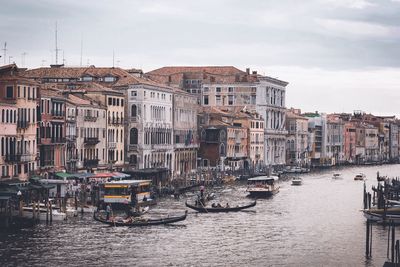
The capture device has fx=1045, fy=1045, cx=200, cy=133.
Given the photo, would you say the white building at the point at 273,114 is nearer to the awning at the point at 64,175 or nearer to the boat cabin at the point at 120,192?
the awning at the point at 64,175

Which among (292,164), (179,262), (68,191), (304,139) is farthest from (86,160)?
(304,139)

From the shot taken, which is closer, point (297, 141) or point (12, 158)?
point (12, 158)

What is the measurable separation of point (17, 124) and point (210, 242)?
15.0 meters

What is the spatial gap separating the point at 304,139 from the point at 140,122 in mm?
57374

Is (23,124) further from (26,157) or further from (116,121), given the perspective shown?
(116,121)

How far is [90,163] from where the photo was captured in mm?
64188

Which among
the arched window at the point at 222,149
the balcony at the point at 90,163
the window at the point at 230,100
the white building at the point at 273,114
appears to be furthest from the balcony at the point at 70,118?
the white building at the point at 273,114

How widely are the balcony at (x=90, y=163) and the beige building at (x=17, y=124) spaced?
8.81m

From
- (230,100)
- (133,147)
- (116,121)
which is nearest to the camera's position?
(116,121)

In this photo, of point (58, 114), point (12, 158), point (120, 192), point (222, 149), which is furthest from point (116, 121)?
point (222, 149)

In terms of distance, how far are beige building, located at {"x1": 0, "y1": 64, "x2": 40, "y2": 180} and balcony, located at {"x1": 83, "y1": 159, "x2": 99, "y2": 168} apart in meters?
8.81

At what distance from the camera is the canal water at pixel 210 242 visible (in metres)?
37.4

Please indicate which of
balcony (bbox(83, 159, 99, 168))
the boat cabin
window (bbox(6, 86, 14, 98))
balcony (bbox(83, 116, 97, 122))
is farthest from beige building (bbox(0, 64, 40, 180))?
balcony (bbox(83, 116, 97, 122))

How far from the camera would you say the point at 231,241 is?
4262 centimetres
